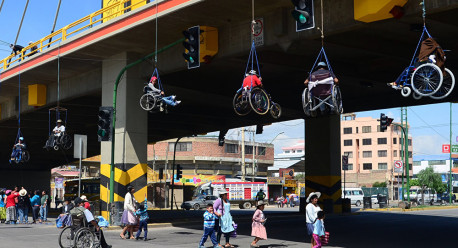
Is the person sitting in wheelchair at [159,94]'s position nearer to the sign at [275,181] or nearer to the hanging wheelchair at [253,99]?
the hanging wheelchair at [253,99]

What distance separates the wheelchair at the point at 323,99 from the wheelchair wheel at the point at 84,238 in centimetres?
661

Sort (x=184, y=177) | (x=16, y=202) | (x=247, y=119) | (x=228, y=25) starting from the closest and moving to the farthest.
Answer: (x=228, y=25) → (x=16, y=202) → (x=247, y=119) → (x=184, y=177)

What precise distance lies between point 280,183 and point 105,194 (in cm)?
5216

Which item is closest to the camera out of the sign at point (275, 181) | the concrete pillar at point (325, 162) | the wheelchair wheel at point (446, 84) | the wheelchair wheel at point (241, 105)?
the wheelchair wheel at point (446, 84)

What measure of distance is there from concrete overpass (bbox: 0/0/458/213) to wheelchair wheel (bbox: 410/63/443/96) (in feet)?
8.48

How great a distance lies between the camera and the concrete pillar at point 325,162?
3472cm

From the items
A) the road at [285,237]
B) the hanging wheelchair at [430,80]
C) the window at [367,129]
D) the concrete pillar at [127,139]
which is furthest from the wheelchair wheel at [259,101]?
the window at [367,129]

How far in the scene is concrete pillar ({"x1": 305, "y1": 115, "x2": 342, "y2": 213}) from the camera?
114 feet

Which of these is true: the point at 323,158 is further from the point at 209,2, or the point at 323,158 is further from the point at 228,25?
the point at 209,2

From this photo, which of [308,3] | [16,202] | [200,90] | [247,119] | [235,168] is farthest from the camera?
[235,168]

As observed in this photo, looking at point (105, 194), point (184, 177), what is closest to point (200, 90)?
point (105, 194)

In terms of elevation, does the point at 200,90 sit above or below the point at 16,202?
above

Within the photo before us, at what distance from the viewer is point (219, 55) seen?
72.2ft

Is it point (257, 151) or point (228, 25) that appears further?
point (257, 151)
